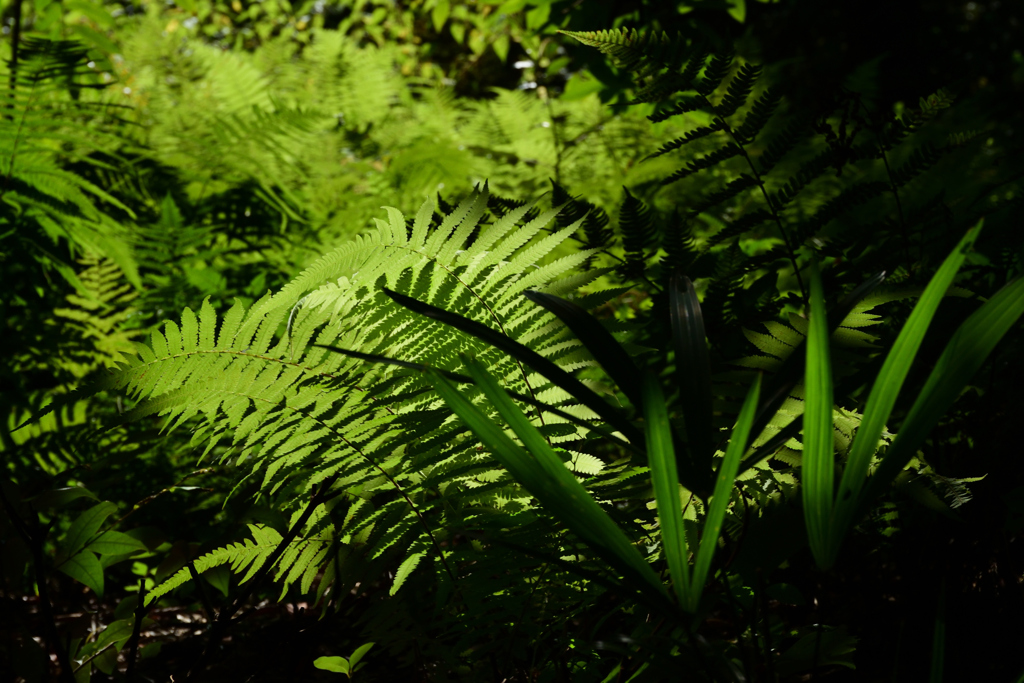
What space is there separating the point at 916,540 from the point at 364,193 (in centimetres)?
192

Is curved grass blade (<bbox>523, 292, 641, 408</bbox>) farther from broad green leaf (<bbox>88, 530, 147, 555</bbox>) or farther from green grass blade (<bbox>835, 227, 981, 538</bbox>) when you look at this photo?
broad green leaf (<bbox>88, 530, 147, 555</bbox>)

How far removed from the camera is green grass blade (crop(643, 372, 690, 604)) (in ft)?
1.58

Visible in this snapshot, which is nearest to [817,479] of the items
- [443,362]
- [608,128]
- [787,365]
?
[787,365]


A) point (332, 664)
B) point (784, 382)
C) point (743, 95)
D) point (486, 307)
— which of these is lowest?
point (332, 664)

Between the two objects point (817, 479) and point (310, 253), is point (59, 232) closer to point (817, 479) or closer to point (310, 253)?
point (310, 253)

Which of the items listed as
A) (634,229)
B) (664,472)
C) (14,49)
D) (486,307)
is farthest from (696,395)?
(14,49)

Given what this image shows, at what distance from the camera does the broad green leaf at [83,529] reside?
89 centimetres

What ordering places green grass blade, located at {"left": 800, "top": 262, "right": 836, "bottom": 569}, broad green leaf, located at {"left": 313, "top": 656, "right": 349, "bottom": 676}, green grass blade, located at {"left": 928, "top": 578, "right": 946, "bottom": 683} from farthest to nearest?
broad green leaf, located at {"left": 313, "top": 656, "right": 349, "bottom": 676}, green grass blade, located at {"left": 928, "top": 578, "right": 946, "bottom": 683}, green grass blade, located at {"left": 800, "top": 262, "right": 836, "bottom": 569}

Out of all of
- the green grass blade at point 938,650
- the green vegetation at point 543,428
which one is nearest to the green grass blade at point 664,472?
the green vegetation at point 543,428

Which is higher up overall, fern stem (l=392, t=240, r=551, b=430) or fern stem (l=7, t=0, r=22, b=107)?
fern stem (l=7, t=0, r=22, b=107)

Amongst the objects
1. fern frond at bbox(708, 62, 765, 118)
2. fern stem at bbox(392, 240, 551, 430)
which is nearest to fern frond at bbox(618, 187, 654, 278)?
fern frond at bbox(708, 62, 765, 118)

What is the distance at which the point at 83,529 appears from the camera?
0.90 meters

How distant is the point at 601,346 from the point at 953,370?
0.25 meters

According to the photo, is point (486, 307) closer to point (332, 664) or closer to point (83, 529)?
point (332, 664)
